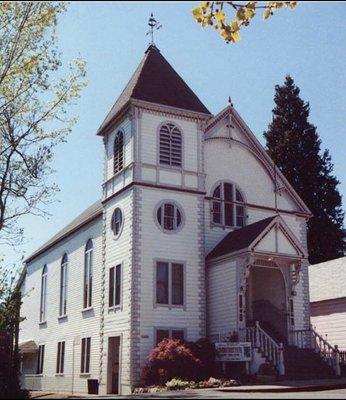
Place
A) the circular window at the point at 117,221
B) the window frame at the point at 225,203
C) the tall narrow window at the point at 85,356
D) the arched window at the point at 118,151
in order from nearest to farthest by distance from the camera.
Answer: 1. the circular window at the point at 117,221
2. the arched window at the point at 118,151
3. the window frame at the point at 225,203
4. the tall narrow window at the point at 85,356

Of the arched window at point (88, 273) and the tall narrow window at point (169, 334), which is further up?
the arched window at point (88, 273)

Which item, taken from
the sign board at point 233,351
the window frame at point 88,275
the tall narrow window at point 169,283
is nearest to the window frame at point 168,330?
the tall narrow window at point 169,283

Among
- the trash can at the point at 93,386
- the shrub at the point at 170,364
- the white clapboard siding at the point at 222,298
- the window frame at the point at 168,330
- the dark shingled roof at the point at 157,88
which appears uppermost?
the dark shingled roof at the point at 157,88

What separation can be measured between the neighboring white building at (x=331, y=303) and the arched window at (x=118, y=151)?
1350 cm

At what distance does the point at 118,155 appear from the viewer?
1203 inches

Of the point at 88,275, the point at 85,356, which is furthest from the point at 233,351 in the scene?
the point at 88,275

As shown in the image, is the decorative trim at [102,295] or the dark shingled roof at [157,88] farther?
the dark shingled roof at [157,88]

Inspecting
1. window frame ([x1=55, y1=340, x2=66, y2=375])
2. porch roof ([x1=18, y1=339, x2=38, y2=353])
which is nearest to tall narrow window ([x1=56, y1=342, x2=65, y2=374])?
window frame ([x1=55, y1=340, x2=66, y2=375])

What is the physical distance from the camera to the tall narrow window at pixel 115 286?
92.4 ft

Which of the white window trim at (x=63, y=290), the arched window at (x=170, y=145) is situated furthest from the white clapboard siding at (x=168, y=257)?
the white window trim at (x=63, y=290)

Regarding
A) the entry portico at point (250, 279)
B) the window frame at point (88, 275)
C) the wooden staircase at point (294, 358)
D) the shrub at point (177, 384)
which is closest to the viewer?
the shrub at point (177, 384)

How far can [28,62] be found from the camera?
24.5 m

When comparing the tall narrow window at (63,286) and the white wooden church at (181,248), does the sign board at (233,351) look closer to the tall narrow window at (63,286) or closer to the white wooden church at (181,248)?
the white wooden church at (181,248)

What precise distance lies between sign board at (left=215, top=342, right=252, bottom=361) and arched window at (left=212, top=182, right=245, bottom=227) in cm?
715
